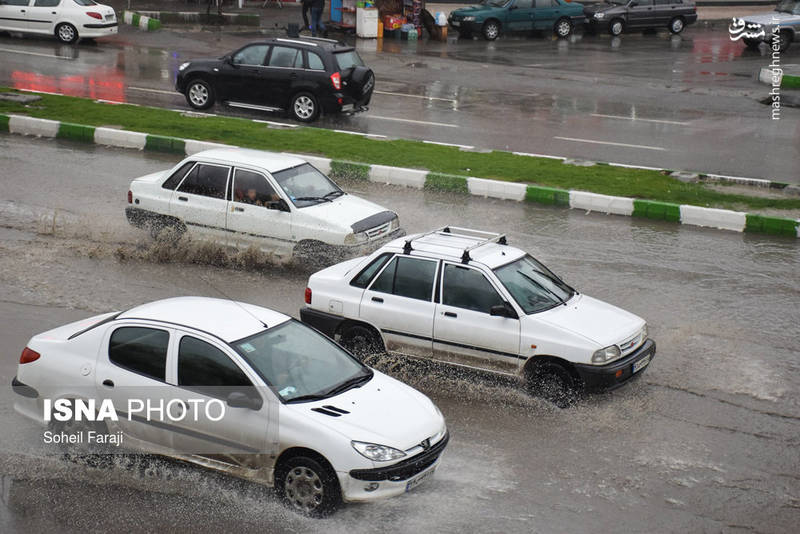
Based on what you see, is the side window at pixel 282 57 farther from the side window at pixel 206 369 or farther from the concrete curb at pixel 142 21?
the side window at pixel 206 369

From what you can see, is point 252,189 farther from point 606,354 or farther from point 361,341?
point 606,354

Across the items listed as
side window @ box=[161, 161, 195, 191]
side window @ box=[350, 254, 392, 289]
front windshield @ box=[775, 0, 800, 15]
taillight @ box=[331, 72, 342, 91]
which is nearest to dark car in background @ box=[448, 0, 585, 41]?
front windshield @ box=[775, 0, 800, 15]

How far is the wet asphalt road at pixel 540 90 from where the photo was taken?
62.1 feet

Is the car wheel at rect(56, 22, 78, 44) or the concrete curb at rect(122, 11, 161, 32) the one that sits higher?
the concrete curb at rect(122, 11, 161, 32)

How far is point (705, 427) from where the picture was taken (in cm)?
846

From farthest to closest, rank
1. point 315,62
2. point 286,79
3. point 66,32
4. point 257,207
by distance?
1. point 66,32
2. point 286,79
3. point 315,62
4. point 257,207

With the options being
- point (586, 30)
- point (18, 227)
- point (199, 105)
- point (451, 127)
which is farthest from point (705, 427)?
point (586, 30)

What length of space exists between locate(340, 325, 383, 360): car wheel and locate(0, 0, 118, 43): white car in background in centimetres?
2107

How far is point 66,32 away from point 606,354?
75.8 feet

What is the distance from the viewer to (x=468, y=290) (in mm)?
9164

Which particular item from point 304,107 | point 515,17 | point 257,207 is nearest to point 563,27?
point 515,17

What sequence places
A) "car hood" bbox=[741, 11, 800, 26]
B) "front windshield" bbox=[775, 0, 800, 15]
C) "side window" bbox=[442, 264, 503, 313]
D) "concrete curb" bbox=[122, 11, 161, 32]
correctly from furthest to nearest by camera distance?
1. "concrete curb" bbox=[122, 11, 161, 32]
2. "front windshield" bbox=[775, 0, 800, 15]
3. "car hood" bbox=[741, 11, 800, 26]
4. "side window" bbox=[442, 264, 503, 313]

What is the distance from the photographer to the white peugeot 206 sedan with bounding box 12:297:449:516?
671cm

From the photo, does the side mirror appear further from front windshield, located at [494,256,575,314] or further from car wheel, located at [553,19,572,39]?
car wheel, located at [553,19,572,39]
